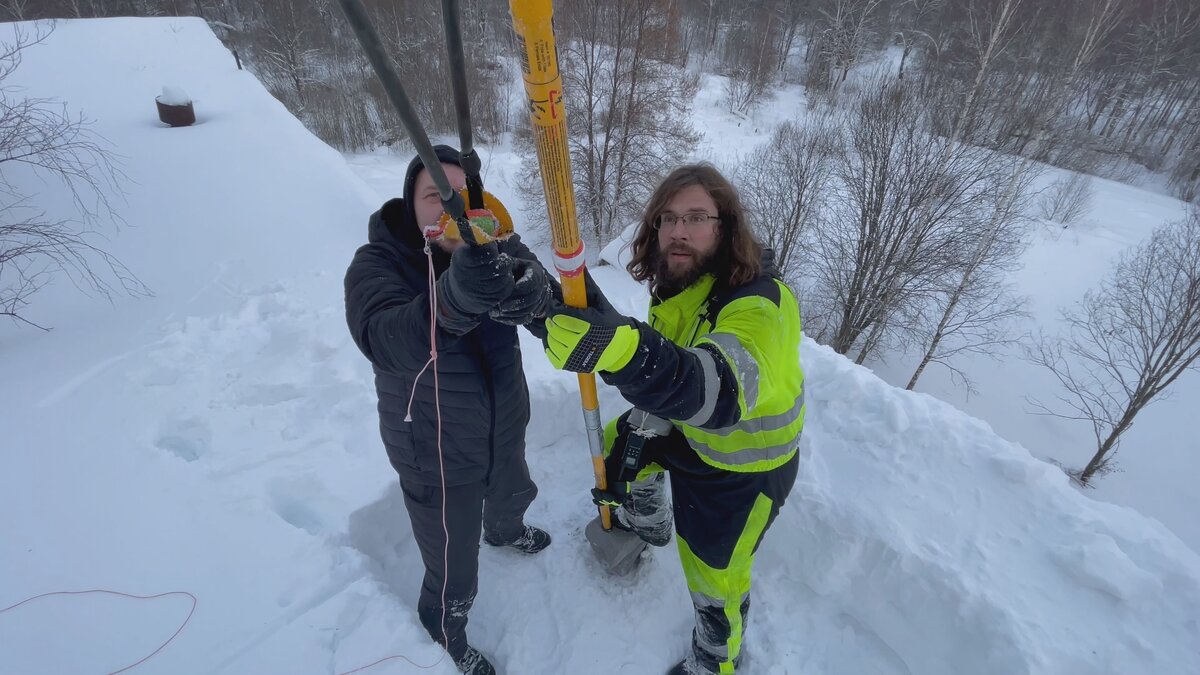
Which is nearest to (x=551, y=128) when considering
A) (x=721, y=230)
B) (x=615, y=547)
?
(x=721, y=230)

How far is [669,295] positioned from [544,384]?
6.38ft

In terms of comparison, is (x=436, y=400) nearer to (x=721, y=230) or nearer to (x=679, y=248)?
(x=679, y=248)

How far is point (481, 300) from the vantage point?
129 cm

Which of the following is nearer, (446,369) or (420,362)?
(420,362)

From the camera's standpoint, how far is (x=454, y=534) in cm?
209

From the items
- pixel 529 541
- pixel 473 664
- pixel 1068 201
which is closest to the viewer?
pixel 473 664

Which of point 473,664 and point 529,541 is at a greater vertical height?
point 529,541

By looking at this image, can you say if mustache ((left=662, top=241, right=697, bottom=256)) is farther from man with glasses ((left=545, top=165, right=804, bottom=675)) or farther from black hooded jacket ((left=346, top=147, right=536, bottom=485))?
black hooded jacket ((left=346, top=147, right=536, bottom=485))

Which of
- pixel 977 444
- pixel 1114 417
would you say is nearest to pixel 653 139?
pixel 977 444

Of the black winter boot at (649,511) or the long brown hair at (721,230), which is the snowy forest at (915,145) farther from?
the black winter boot at (649,511)

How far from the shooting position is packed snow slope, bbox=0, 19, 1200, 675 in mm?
2082

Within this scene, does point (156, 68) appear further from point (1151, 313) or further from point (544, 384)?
point (1151, 313)

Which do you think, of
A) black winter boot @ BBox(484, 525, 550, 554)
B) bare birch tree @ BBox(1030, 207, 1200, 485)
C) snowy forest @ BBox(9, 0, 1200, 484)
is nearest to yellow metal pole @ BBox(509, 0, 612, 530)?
black winter boot @ BBox(484, 525, 550, 554)

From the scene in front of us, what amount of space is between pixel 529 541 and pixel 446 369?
1.62 meters
